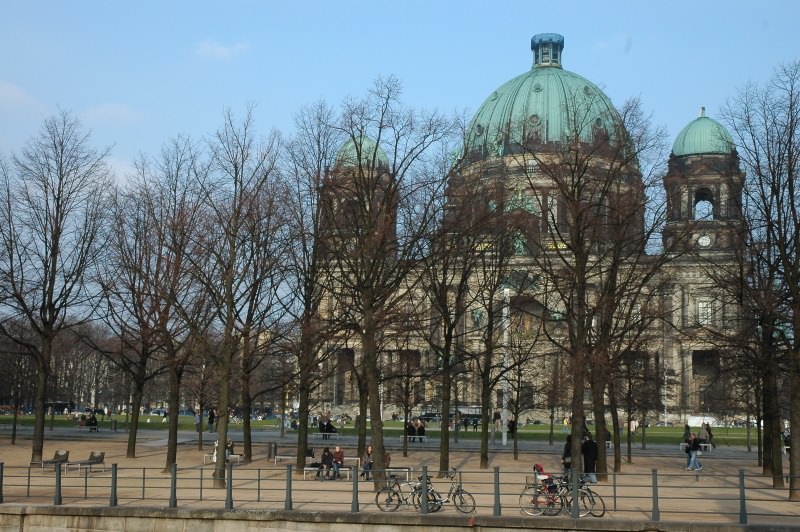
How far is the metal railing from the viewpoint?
24.9m

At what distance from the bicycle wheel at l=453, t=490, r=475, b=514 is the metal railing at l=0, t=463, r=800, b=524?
0.23 metres

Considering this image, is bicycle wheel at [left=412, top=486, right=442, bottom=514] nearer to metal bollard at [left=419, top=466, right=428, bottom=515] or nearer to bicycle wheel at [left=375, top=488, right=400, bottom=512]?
bicycle wheel at [left=375, top=488, right=400, bottom=512]

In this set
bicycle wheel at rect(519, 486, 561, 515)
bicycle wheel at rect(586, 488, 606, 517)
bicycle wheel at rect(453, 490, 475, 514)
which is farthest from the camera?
bicycle wheel at rect(453, 490, 475, 514)

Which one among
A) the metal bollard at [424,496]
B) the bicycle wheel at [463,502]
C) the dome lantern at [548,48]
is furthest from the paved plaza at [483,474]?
the dome lantern at [548,48]

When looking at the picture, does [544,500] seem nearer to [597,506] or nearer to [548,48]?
[597,506]

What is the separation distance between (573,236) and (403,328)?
21.8 feet

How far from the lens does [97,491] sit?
30.8m

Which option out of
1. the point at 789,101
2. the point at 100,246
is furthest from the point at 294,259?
the point at 789,101

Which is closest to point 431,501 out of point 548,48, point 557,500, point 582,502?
point 557,500

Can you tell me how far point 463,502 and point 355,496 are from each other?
2583mm

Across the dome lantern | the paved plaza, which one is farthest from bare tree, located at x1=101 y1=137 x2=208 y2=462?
the dome lantern

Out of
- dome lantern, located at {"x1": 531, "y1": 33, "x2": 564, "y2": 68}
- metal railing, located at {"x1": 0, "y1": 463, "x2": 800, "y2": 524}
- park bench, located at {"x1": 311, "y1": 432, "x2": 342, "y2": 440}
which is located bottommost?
metal railing, located at {"x1": 0, "y1": 463, "x2": 800, "y2": 524}

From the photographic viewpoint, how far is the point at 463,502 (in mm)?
25781

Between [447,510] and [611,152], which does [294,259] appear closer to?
[611,152]
